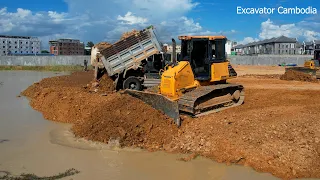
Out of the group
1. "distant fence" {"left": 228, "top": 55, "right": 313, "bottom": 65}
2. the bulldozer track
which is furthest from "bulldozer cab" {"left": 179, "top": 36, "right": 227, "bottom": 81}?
"distant fence" {"left": 228, "top": 55, "right": 313, "bottom": 65}

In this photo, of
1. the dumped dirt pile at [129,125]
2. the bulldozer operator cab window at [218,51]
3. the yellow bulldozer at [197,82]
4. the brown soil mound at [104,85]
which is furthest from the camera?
the brown soil mound at [104,85]

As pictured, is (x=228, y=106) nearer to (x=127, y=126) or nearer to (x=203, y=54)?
(x=203, y=54)

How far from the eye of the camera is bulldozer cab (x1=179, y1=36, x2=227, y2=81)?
10367mm

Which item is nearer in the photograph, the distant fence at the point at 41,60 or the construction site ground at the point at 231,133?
the construction site ground at the point at 231,133

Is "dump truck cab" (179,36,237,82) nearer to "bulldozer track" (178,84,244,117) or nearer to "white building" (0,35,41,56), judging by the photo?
"bulldozer track" (178,84,244,117)

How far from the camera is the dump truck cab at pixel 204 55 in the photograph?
10375 millimetres

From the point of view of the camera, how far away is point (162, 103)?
9.53 meters

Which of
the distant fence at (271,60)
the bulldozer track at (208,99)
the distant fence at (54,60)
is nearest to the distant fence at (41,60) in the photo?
the distant fence at (54,60)

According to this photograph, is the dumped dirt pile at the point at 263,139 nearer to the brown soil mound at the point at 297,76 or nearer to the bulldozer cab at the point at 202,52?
the bulldozer cab at the point at 202,52

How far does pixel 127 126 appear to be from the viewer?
8.88 meters

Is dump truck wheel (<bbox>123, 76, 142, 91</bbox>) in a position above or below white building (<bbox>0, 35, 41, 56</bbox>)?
below

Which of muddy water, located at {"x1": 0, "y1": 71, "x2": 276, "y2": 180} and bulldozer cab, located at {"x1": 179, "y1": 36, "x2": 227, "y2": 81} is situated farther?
bulldozer cab, located at {"x1": 179, "y1": 36, "x2": 227, "y2": 81}

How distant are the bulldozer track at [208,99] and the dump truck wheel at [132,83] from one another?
6.04 metres

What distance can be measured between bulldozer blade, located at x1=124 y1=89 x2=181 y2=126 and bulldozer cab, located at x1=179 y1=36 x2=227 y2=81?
5.31ft
